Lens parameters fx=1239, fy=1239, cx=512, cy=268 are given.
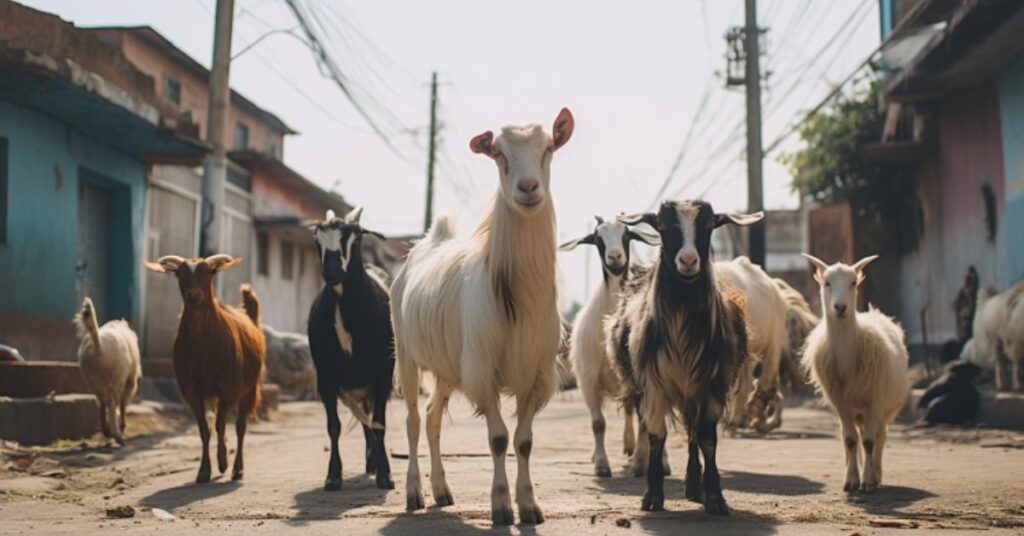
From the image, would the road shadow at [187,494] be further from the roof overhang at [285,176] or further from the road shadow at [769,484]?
the roof overhang at [285,176]

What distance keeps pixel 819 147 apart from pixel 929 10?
9.02 meters

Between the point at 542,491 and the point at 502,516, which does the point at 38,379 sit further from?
the point at 502,516

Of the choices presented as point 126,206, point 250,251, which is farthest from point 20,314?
point 250,251

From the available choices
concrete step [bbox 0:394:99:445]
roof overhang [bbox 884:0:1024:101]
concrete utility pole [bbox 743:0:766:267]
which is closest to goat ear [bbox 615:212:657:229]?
concrete step [bbox 0:394:99:445]

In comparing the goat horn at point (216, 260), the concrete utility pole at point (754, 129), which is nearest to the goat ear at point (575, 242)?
the goat horn at point (216, 260)

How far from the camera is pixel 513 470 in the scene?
9.27 m

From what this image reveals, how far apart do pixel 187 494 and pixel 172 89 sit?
2485 cm

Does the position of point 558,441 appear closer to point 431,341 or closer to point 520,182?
point 431,341

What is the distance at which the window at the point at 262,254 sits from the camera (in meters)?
30.2

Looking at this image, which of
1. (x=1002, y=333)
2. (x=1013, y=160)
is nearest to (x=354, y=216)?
(x=1002, y=333)

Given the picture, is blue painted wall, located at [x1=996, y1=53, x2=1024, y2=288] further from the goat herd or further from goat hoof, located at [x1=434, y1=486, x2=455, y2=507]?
goat hoof, located at [x1=434, y1=486, x2=455, y2=507]

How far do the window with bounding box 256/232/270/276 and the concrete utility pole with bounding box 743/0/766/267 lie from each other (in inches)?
546

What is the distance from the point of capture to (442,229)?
9250 millimetres

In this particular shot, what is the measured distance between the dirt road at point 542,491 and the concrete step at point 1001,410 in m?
0.61
